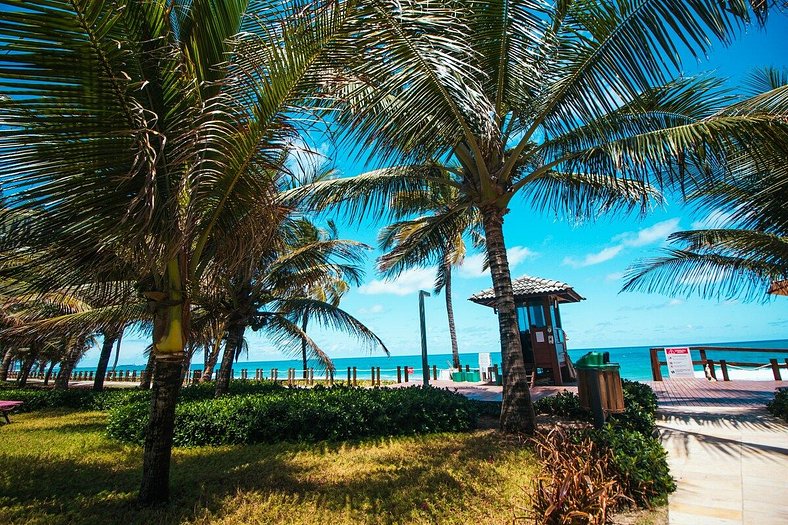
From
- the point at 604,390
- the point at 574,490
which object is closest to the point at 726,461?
the point at 604,390

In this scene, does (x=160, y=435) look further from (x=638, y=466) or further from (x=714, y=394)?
(x=714, y=394)

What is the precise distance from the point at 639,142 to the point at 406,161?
345 centimetres

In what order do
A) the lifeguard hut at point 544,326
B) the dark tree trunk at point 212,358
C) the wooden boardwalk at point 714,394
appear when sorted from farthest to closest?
the lifeguard hut at point 544,326 → the dark tree trunk at point 212,358 → the wooden boardwalk at point 714,394

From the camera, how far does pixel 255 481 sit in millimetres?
4848

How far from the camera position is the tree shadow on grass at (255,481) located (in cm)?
396

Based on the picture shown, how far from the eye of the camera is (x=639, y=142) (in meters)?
5.57

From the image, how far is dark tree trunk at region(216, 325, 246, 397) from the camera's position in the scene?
10.9m

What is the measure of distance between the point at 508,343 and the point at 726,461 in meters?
3.20

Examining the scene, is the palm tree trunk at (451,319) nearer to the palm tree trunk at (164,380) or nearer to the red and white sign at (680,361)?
the red and white sign at (680,361)

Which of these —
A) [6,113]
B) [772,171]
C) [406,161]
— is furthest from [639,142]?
[6,113]

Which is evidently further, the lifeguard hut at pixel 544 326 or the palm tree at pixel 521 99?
the lifeguard hut at pixel 544 326

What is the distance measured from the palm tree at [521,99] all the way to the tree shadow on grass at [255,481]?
2.04 metres

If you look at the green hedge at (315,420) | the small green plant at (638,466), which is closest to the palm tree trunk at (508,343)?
the green hedge at (315,420)

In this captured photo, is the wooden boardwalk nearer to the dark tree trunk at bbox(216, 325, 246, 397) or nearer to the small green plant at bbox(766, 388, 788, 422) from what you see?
the small green plant at bbox(766, 388, 788, 422)
